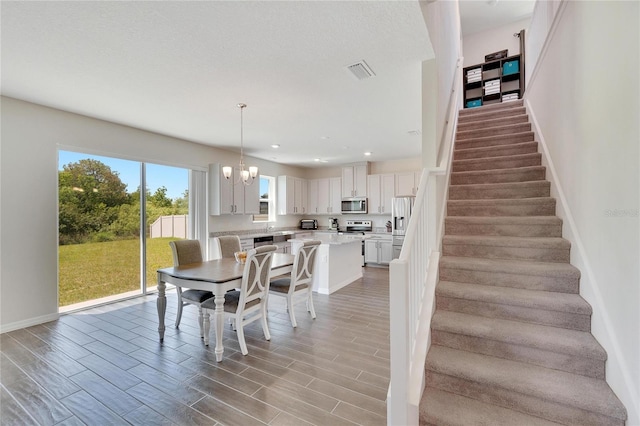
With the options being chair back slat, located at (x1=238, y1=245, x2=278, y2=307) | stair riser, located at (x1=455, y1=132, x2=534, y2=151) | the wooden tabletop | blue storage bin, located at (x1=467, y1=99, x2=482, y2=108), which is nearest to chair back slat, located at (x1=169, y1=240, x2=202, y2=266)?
the wooden tabletop

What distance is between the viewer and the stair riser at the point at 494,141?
350 cm

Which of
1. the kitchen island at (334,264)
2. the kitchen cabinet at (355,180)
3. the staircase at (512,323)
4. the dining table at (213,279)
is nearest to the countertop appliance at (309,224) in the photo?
the kitchen cabinet at (355,180)

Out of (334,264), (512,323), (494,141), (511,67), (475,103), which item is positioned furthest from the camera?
(475,103)

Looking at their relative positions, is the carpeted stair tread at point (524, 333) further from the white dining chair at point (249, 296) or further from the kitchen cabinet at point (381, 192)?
the kitchen cabinet at point (381, 192)

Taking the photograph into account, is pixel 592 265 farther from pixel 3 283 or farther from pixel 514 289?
pixel 3 283

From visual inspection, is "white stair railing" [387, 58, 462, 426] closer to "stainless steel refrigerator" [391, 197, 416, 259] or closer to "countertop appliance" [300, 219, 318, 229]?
"stainless steel refrigerator" [391, 197, 416, 259]

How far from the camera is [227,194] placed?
226 inches

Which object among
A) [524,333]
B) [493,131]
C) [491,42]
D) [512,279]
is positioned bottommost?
[524,333]

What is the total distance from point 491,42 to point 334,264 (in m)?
5.98

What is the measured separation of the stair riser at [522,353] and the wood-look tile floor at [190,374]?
2.11ft

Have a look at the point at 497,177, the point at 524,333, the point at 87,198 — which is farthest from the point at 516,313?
the point at 87,198

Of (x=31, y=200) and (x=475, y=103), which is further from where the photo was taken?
(x=475, y=103)

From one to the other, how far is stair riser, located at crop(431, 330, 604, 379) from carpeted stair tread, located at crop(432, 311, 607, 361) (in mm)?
26

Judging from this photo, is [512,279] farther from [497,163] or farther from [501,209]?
[497,163]
